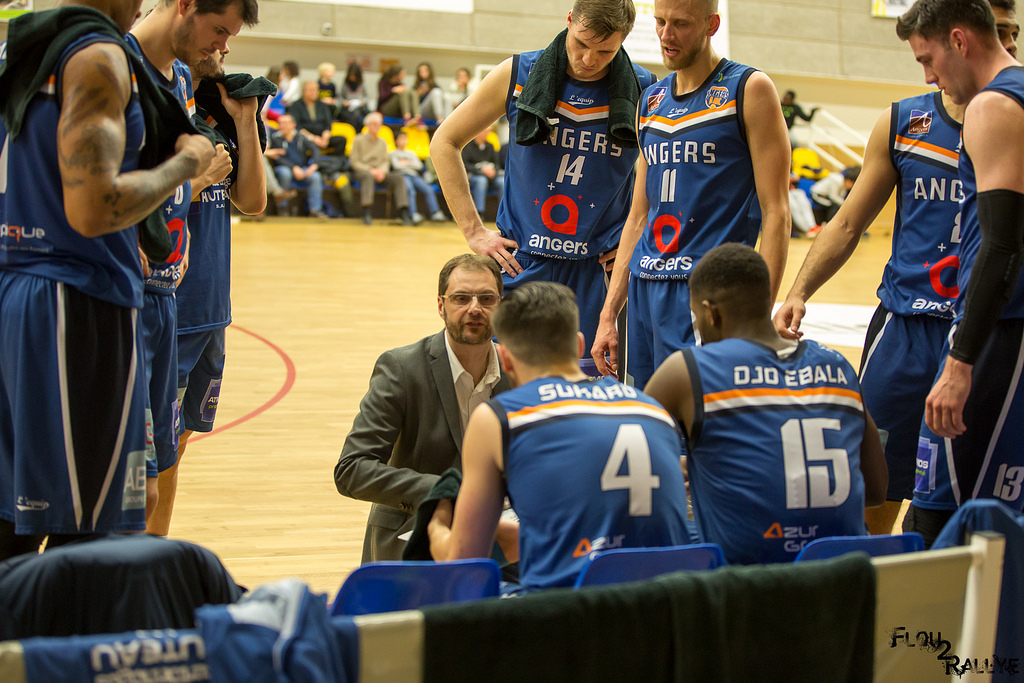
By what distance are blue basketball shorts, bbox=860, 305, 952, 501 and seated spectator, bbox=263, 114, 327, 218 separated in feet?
43.6

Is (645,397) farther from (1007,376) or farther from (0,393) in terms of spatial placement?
(0,393)

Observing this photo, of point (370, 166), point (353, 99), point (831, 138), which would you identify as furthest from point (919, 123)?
point (831, 138)

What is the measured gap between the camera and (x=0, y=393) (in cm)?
230

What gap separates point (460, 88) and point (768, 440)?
1624 centimetres

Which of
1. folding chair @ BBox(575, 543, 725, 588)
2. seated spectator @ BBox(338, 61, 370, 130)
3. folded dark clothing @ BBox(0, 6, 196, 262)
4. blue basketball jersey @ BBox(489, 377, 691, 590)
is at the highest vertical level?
seated spectator @ BBox(338, 61, 370, 130)

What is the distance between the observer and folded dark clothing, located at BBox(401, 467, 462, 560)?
2.36m

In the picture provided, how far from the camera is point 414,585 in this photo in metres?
1.92

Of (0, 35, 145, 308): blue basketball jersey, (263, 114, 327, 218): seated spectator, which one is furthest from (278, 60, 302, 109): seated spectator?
(0, 35, 145, 308): blue basketball jersey

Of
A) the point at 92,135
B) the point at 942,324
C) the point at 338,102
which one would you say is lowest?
the point at 942,324

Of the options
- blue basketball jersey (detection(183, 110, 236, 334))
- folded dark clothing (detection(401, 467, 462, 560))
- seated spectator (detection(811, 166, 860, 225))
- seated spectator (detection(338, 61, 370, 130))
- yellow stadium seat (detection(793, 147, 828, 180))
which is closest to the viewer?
folded dark clothing (detection(401, 467, 462, 560))

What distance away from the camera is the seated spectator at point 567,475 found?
207cm

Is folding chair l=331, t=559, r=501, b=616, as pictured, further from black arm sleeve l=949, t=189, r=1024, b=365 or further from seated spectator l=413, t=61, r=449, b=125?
seated spectator l=413, t=61, r=449, b=125

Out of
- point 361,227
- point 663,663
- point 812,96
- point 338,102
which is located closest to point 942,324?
point 663,663

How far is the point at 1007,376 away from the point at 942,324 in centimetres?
38
